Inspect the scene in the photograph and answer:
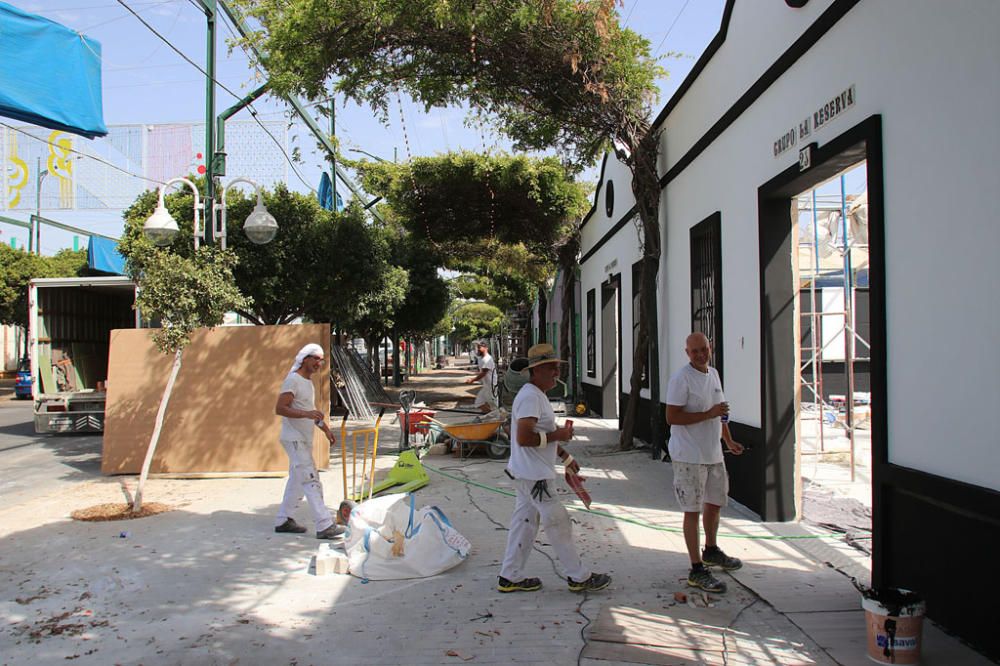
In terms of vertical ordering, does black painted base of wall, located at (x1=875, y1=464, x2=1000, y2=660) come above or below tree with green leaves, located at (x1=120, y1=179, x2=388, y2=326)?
below

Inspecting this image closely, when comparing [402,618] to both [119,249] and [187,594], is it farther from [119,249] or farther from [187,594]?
[119,249]

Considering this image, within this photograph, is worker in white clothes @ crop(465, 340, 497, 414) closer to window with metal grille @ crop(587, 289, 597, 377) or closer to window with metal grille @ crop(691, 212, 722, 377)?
window with metal grille @ crop(587, 289, 597, 377)

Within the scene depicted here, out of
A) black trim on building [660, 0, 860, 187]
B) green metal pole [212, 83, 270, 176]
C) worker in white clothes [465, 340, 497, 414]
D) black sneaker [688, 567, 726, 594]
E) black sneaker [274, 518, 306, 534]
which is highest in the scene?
green metal pole [212, 83, 270, 176]

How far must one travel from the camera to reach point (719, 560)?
5.21m

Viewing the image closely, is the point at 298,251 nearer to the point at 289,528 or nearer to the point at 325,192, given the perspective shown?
the point at 325,192

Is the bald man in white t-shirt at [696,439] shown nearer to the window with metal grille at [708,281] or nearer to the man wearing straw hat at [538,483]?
the man wearing straw hat at [538,483]

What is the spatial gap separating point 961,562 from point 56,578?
6082 millimetres

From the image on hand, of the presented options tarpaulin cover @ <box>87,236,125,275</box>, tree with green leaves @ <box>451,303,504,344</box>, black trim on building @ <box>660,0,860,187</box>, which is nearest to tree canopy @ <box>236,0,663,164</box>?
black trim on building @ <box>660,0,860,187</box>

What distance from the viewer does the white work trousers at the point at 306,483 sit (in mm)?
6348

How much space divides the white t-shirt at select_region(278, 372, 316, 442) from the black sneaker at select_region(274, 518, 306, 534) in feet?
2.59

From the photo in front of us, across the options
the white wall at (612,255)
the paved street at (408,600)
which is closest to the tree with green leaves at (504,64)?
the white wall at (612,255)

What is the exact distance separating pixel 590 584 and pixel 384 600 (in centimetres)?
140

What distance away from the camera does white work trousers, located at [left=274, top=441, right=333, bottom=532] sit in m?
6.35

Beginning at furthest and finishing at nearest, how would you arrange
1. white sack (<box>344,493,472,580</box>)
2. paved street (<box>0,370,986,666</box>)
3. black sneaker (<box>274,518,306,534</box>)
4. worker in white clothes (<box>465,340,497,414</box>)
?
worker in white clothes (<box>465,340,497,414</box>)
black sneaker (<box>274,518,306,534</box>)
white sack (<box>344,493,472,580</box>)
paved street (<box>0,370,986,666</box>)
